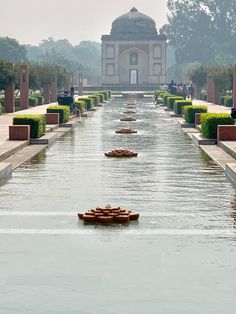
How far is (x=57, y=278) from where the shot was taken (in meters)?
9.68

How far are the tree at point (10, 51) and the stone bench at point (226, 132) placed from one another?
13307cm

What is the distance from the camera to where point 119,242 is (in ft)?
39.1

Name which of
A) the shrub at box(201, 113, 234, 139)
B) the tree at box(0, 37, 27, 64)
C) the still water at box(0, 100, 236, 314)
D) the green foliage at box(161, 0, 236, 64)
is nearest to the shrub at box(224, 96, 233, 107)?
the shrub at box(201, 113, 234, 139)

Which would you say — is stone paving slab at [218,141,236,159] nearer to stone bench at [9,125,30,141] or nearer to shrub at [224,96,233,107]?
stone bench at [9,125,30,141]

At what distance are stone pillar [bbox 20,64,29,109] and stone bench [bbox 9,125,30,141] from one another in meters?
34.1

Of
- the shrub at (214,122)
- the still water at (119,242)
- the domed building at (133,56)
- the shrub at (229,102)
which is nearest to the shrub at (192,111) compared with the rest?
the shrub at (214,122)

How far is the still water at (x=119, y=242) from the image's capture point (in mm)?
8859

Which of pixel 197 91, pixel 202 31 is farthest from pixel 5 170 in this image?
pixel 202 31

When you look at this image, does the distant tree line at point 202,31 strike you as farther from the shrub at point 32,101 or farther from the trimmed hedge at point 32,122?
the trimmed hedge at point 32,122

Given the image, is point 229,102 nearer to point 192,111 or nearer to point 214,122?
point 192,111

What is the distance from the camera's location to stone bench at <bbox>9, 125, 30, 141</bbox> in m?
30.1

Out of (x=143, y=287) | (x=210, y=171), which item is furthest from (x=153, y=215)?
(x=210, y=171)

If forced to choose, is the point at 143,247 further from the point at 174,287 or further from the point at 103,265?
the point at 174,287

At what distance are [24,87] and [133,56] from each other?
82710 mm
